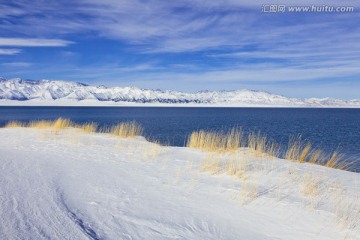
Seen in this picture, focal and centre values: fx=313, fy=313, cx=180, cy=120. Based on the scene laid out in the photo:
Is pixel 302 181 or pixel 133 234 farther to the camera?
pixel 302 181

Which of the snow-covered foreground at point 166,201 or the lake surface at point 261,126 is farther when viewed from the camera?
the lake surface at point 261,126

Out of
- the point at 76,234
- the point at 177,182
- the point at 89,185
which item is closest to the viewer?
the point at 76,234

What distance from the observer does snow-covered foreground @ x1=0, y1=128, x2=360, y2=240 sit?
4.56 meters

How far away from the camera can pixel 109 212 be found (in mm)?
5125

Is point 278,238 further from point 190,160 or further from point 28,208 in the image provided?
point 190,160

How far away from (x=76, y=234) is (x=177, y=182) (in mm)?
3477

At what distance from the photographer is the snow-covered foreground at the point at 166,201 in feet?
15.0

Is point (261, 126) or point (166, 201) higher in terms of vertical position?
point (166, 201)

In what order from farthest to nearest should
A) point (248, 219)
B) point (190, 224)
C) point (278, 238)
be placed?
point (248, 219) → point (190, 224) → point (278, 238)

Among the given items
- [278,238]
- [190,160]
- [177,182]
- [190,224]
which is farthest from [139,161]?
[278,238]

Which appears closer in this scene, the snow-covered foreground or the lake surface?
the snow-covered foreground

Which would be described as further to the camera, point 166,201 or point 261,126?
point 261,126

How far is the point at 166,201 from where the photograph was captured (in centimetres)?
594

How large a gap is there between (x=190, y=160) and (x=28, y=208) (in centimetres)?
621
